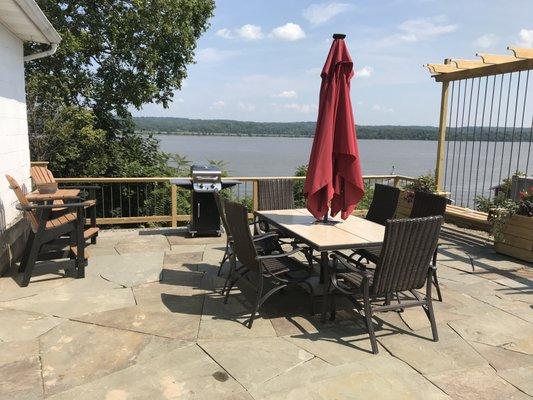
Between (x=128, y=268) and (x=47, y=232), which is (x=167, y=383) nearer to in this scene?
(x=128, y=268)

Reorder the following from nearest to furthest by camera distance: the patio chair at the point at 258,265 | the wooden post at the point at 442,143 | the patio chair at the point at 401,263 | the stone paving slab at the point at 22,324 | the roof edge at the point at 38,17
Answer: the patio chair at the point at 401,263, the stone paving slab at the point at 22,324, the patio chair at the point at 258,265, the roof edge at the point at 38,17, the wooden post at the point at 442,143

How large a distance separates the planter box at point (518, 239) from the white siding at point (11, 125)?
577 centimetres

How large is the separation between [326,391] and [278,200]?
2.84 m

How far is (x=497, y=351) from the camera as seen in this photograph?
2811mm

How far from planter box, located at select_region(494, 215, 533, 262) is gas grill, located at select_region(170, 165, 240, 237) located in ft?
12.2

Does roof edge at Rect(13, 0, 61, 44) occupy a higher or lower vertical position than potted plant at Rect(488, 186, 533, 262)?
higher

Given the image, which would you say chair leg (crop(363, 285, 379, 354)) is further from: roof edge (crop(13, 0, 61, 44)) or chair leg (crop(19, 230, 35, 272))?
roof edge (crop(13, 0, 61, 44))

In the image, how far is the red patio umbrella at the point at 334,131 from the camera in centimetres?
353

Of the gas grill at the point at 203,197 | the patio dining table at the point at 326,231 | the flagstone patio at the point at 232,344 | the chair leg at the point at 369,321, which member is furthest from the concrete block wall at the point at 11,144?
the chair leg at the point at 369,321

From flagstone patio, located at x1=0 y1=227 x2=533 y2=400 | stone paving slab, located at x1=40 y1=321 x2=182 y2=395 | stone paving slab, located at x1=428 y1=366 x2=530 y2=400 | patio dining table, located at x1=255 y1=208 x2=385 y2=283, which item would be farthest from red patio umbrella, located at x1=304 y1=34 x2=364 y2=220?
stone paving slab, located at x1=40 y1=321 x2=182 y2=395

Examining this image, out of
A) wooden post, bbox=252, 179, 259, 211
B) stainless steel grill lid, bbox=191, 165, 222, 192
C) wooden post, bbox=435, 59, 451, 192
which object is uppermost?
wooden post, bbox=435, 59, 451, 192

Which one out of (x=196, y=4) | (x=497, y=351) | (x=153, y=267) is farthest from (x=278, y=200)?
(x=196, y=4)

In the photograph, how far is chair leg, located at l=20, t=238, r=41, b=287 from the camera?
385cm

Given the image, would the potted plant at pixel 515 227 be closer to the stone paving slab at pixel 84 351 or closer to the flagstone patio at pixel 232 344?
the flagstone patio at pixel 232 344
